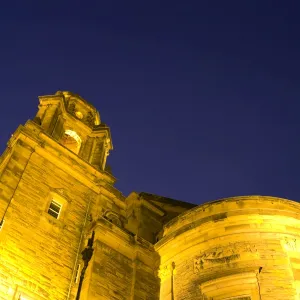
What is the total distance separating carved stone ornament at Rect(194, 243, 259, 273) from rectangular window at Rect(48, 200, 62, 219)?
21.4ft

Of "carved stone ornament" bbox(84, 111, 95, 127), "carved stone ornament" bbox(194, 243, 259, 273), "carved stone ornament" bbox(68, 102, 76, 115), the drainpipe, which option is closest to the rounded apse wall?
"carved stone ornament" bbox(194, 243, 259, 273)

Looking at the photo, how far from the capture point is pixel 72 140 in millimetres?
28547

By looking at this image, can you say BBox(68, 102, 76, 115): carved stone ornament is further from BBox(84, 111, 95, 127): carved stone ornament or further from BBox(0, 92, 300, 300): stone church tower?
BBox(0, 92, 300, 300): stone church tower

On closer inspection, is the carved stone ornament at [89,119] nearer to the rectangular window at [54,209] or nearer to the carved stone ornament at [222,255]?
the rectangular window at [54,209]

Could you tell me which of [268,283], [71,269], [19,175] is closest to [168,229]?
[71,269]

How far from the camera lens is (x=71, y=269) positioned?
19.0m

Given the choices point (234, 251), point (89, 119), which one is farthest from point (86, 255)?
point (89, 119)

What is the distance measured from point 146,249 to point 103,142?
31.8 feet

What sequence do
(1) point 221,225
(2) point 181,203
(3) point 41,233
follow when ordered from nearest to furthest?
(1) point 221,225, (3) point 41,233, (2) point 181,203

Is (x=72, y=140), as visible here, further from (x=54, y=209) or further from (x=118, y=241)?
(x=118, y=241)

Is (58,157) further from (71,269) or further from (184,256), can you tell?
(184,256)

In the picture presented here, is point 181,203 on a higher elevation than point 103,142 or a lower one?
lower

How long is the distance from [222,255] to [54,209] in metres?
7.71

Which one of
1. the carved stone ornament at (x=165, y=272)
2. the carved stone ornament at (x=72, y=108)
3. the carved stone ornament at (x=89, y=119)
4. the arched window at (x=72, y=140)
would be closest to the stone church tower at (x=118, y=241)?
the carved stone ornament at (x=165, y=272)
